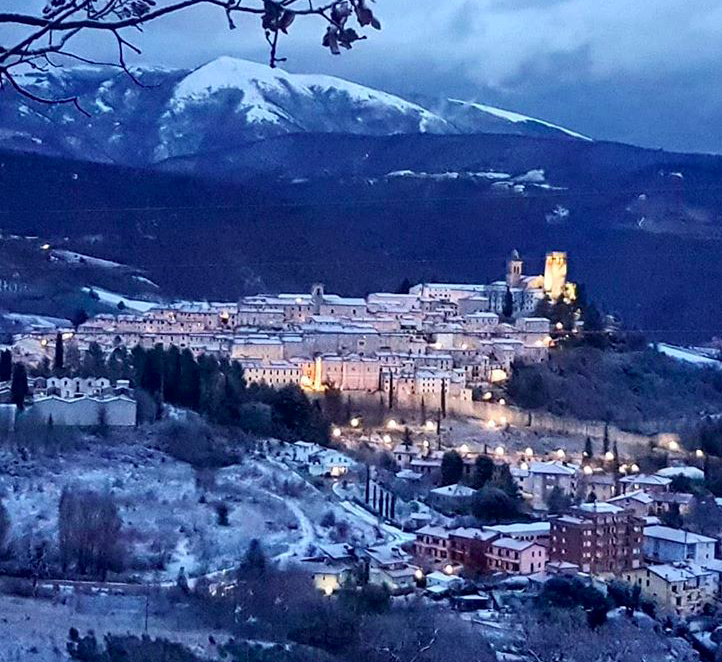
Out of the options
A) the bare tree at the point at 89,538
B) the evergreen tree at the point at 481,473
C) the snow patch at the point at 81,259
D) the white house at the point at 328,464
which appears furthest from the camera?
the snow patch at the point at 81,259

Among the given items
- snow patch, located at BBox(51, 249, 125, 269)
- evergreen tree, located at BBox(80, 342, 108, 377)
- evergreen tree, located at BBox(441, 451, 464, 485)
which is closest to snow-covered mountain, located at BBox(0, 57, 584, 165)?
snow patch, located at BBox(51, 249, 125, 269)

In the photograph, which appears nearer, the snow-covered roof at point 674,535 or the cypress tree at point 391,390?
the snow-covered roof at point 674,535

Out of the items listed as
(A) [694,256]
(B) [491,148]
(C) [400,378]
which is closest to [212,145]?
(B) [491,148]

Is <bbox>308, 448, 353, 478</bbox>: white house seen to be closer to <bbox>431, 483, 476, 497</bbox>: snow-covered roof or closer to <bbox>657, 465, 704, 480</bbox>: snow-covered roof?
<bbox>431, 483, 476, 497</bbox>: snow-covered roof

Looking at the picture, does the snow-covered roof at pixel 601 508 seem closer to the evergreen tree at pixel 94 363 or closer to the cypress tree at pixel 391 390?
the cypress tree at pixel 391 390

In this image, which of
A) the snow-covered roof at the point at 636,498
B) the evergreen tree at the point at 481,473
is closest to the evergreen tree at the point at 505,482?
the evergreen tree at the point at 481,473
